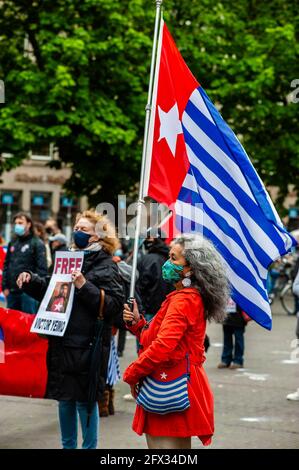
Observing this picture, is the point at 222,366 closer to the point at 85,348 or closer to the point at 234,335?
the point at 234,335

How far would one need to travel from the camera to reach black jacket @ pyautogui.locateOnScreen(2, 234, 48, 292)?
1272cm

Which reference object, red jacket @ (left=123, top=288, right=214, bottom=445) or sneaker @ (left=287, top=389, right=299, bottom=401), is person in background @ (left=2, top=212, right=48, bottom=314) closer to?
sneaker @ (left=287, top=389, right=299, bottom=401)

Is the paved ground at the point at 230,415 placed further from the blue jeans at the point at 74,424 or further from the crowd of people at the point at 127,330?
the blue jeans at the point at 74,424

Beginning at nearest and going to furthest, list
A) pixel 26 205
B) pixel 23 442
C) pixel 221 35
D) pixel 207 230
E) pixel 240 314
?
pixel 207 230 < pixel 23 442 < pixel 240 314 < pixel 221 35 < pixel 26 205

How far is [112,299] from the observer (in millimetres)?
6109

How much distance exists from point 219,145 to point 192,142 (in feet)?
0.60

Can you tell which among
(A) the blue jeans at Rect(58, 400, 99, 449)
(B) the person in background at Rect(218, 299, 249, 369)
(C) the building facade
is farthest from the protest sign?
(C) the building facade

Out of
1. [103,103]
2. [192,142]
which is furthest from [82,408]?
[103,103]

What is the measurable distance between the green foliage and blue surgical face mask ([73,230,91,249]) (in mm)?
17583

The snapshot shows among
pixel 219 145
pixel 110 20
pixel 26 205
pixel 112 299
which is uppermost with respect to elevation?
pixel 110 20

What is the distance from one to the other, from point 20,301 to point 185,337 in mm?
8744

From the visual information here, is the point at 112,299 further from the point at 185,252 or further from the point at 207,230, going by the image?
the point at 185,252

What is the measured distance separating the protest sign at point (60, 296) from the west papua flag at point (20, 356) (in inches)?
24.9

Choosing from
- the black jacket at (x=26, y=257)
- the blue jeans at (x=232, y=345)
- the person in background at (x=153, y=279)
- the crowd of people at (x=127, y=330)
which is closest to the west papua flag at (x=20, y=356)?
the crowd of people at (x=127, y=330)
